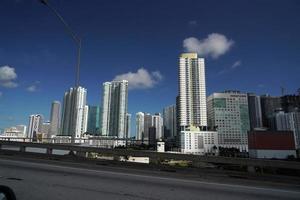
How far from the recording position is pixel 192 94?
193 metres

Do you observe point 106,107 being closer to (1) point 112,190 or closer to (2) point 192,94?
(2) point 192,94

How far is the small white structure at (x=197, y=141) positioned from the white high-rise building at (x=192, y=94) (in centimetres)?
1217

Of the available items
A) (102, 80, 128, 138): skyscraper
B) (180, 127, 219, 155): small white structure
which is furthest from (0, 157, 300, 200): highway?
(180, 127, 219, 155): small white structure

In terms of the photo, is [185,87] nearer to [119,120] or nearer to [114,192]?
[119,120]

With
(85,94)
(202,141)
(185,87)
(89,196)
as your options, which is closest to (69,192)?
(89,196)

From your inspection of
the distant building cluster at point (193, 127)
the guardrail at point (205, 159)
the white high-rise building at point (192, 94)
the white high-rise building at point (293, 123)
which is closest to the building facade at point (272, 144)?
the distant building cluster at point (193, 127)

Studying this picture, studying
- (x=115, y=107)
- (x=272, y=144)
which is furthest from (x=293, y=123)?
(x=115, y=107)

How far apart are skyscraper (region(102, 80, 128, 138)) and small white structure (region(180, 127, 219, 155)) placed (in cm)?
4214

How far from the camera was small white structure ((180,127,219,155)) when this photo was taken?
17362cm

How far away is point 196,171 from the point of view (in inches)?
509

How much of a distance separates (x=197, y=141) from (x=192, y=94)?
119ft

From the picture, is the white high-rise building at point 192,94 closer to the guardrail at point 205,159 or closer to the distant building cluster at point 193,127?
the distant building cluster at point 193,127

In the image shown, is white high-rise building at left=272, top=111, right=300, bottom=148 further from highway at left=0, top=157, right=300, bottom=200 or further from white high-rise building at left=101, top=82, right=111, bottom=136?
highway at left=0, top=157, right=300, bottom=200

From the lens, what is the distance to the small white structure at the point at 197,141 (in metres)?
174
